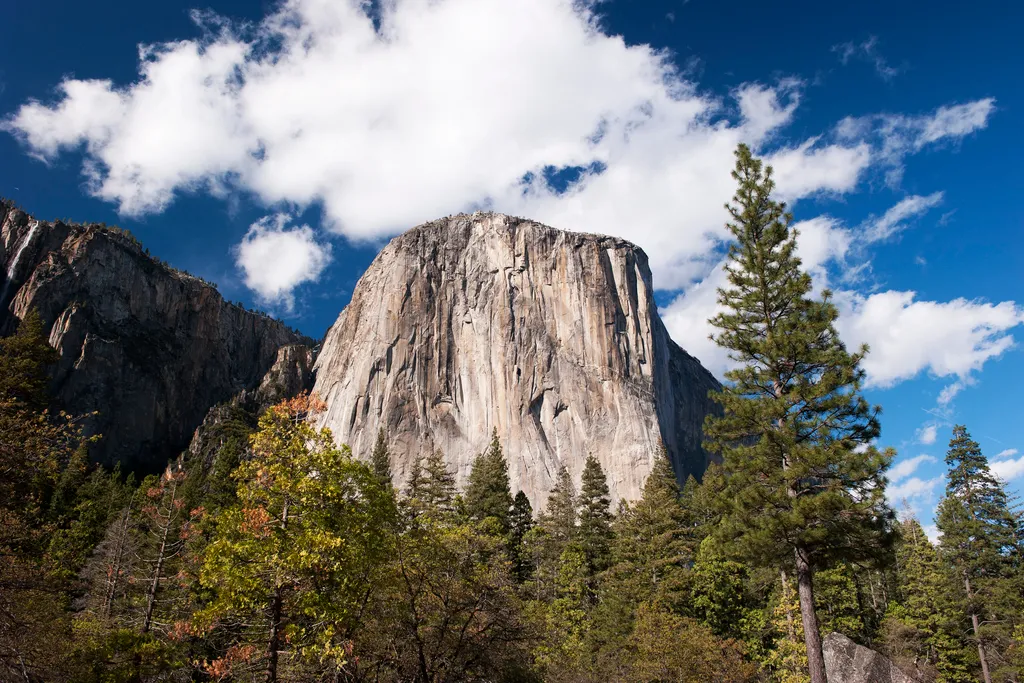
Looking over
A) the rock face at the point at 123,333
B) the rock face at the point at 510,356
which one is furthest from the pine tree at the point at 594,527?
the rock face at the point at 123,333

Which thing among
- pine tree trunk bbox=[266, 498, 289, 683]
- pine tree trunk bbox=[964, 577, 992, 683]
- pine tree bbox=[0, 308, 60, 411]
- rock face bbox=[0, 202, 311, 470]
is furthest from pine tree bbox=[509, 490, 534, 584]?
rock face bbox=[0, 202, 311, 470]

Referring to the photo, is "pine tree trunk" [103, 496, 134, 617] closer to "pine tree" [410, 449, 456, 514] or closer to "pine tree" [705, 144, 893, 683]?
"pine tree" [410, 449, 456, 514]

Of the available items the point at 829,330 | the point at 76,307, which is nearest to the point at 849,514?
the point at 829,330

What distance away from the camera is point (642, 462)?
71938 mm

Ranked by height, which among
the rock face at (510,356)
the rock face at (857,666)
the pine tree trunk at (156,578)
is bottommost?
the rock face at (857,666)

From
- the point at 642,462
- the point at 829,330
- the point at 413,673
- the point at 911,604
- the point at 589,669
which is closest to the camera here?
the point at 413,673

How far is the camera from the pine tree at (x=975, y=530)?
110 feet

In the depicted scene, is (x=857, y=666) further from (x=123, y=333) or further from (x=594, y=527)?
(x=123, y=333)

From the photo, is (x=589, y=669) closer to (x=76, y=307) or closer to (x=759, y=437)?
(x=759, y=437)

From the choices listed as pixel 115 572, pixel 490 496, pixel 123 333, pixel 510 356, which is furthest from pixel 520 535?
pixel 123 333

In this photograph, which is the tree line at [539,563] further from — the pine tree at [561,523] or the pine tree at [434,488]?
the pine tree at [434,488]

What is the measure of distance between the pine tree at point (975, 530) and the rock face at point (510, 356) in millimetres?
36226

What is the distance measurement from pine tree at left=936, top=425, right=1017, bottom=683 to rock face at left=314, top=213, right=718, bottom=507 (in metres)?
36.2

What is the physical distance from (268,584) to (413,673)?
18.4 ft
